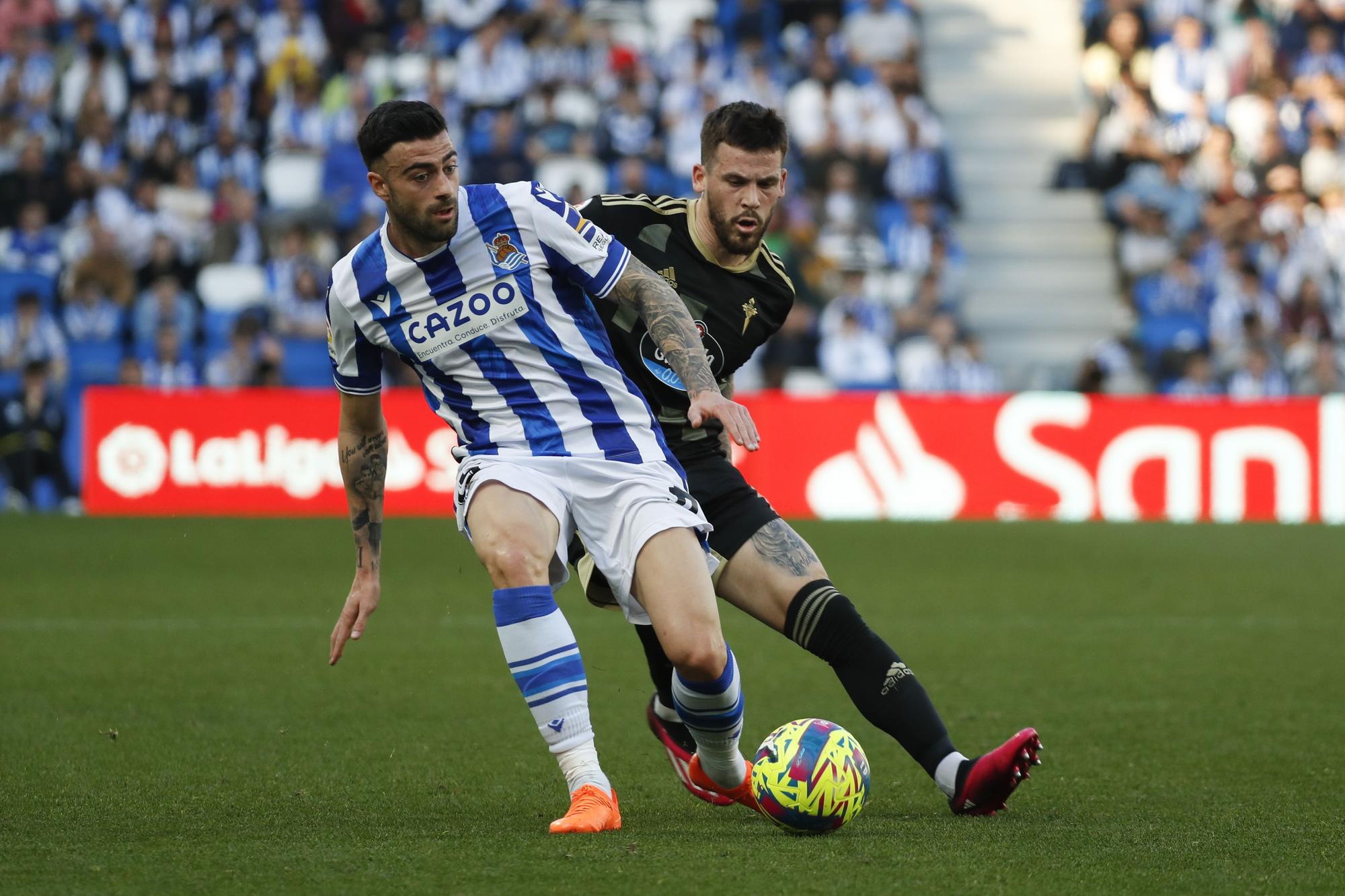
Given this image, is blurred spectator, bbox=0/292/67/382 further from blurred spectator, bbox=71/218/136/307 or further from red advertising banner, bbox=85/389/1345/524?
red advertising banner, bbox=85/389/1345/524

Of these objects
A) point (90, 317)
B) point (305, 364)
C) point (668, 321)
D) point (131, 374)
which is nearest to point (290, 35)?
point (90, 317)

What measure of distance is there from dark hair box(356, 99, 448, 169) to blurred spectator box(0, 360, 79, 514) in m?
10.7

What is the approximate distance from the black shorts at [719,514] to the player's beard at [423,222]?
Result: 930 mm

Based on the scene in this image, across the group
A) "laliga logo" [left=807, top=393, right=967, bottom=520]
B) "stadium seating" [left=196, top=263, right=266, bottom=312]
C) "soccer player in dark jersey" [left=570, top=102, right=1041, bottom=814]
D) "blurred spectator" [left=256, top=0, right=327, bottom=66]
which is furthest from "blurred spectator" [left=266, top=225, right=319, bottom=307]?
"soccer player in dark jersey" [left=570, top=102, right=1041, bottom=814]

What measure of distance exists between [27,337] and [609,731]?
1062cm

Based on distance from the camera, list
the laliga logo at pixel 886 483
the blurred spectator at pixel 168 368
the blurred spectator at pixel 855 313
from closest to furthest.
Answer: the laliga logo at pixel 886 483 → the blurred spectator at pixel 168 368 → the blurred spectator at pixel 855 313

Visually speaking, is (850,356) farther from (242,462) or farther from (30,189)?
(30,189)

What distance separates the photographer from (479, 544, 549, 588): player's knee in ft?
14.1

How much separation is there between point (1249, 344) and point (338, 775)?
12676 millimetres

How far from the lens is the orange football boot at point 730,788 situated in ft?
15.9

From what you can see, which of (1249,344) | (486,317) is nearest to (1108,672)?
(486,317)

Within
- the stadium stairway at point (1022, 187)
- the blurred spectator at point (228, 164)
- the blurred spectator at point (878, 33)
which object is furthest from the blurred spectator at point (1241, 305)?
the blurred spectator at point (228, 164)

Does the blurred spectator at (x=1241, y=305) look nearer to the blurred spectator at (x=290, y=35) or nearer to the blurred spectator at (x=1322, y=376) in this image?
the blurred spectator at (x=1322, y=376)

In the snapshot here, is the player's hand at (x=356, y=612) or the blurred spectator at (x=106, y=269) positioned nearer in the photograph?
the player's hand at (x=356, y=612)
